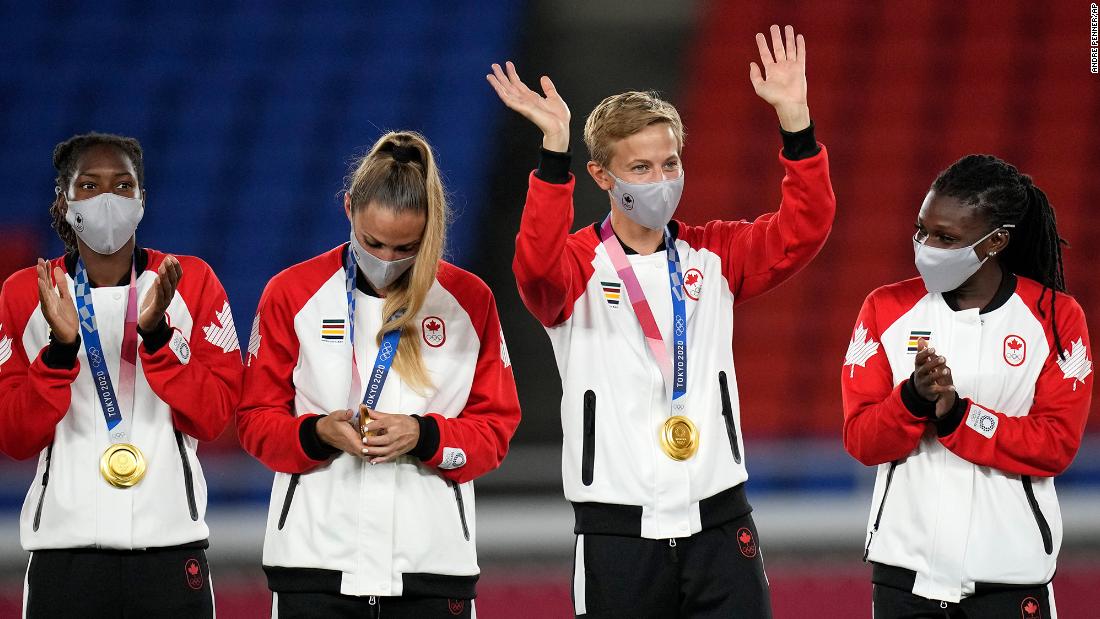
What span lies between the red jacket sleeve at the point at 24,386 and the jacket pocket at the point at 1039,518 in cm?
210

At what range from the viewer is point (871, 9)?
29.5 ft

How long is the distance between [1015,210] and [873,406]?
1.86 ft

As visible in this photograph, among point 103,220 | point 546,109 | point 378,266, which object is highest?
point 546,109

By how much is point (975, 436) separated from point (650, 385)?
28.0 inches

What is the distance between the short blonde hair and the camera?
10.0 ft

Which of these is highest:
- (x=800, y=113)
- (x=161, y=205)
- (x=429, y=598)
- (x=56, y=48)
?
(x=56, y=48)

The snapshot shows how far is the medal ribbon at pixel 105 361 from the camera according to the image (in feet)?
9.74

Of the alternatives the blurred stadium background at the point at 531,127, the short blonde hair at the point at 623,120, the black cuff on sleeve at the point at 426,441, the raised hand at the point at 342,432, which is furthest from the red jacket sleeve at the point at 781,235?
the blurred stadium background at the point at 531,127

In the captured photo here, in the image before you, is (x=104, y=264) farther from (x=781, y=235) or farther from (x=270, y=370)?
(x=781, y=235)

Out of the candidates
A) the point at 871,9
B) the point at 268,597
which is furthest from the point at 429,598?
the point at 871,9

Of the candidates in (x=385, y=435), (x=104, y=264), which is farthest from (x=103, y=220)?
(x=385, y=435)

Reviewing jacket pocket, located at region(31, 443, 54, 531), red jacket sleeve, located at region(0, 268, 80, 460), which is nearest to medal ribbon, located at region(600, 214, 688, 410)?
red jacket sleeve, located at region(0, 268, 80, 460)

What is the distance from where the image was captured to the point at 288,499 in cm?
288

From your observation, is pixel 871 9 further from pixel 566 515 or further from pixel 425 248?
pixel 425 248
